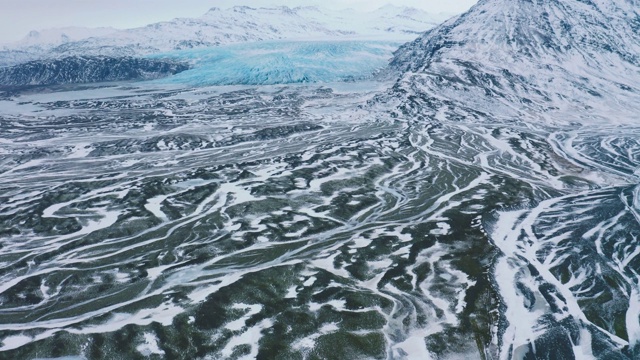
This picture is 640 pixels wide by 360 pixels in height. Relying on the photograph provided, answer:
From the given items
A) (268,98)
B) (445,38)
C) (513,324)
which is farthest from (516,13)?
(513,324)

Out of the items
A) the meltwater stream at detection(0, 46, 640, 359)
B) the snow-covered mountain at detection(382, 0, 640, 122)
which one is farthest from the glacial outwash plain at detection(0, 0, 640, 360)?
the snow-covered mountain at detection(382, 0, 640, 122)

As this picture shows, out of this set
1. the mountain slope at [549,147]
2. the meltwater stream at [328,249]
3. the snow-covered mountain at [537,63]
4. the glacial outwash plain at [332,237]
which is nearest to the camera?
the meltwater stream at [328,249]

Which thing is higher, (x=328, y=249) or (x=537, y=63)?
(x=537, y=63)

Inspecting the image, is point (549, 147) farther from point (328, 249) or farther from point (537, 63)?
point (537, 63)

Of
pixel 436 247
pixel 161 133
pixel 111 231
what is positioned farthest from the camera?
pixel 161 133

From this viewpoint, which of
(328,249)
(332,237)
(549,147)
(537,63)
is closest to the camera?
(328,249)

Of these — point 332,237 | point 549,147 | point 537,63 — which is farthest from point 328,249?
point 537,63

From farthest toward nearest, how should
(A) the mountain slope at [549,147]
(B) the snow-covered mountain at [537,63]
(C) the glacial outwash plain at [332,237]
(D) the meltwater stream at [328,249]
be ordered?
(B) the snow-covered mountain at [537,63] → (A) the mountain slope at [549,147] → (C) the glacial outwash plain at [332,237] → (D) the meltwater stream at [328,249]

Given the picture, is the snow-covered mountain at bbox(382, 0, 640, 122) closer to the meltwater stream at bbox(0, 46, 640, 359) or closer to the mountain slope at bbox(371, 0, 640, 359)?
the mountain slope at bbox(371, 0, 640, 359)

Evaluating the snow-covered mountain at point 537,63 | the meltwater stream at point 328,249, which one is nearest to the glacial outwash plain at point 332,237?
the meltwater stream at point 328,249

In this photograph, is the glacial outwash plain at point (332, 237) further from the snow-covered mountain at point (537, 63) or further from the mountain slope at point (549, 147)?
the snow-covered mountain at point (537, 63)

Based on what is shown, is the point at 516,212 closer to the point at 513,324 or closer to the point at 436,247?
the point at 436,247
